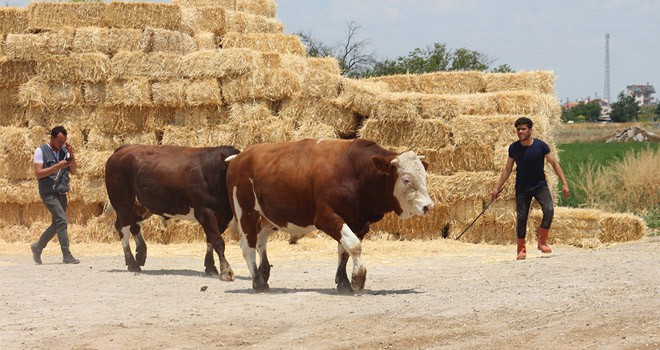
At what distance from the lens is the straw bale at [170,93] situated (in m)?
19.1

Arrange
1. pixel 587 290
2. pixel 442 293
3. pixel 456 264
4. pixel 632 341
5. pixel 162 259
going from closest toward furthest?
pixel 632 341 < pixel 587 290 < pixel 442 293 < pixel 456 264 < pixel 162 259

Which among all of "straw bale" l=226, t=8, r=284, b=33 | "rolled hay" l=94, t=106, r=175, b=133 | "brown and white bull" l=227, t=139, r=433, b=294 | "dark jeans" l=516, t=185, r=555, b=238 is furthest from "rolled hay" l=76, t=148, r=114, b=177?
"dark jeans" l=516, t=185, r=555, b=238

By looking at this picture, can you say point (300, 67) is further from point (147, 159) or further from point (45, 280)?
point (45, 280)

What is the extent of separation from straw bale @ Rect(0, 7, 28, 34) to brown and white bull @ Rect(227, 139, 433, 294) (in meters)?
9.28

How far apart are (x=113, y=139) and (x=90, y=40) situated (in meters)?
1.85

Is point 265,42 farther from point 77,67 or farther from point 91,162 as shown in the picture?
point 91,162

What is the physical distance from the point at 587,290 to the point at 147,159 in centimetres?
718

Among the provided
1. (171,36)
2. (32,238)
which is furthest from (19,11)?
(32,238)

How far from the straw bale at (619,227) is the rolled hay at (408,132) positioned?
9.87 feet

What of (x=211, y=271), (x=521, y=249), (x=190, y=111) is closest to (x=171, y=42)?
(x=190, y=111)

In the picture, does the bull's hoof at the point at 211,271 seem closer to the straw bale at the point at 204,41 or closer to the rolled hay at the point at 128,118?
the rolled hay at the point at 128,118

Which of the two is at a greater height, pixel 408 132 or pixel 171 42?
pixel 171 42

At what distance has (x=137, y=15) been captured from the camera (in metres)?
19.8

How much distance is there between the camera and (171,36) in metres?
19.8
